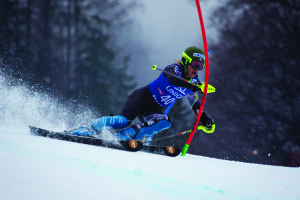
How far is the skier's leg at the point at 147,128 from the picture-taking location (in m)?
3.24

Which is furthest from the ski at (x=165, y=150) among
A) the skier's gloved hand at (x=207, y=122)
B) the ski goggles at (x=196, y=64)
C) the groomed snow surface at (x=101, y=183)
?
the groomed snow surface at (x=101, y=183)

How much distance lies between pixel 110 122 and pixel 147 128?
1.50ft

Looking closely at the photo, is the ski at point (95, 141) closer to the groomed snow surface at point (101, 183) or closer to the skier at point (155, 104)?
the skier at point (155, 104)

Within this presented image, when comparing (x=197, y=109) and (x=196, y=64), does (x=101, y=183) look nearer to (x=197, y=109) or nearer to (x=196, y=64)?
(x=196, y=64)

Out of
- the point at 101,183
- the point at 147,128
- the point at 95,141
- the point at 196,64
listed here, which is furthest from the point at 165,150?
the point at 101,183

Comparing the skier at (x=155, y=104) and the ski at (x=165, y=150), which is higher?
the skier at (x=155, y=104)

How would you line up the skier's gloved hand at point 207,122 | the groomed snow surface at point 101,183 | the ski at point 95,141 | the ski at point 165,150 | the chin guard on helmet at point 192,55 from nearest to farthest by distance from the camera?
the groomed snow surface at point 101,183
the ski at point 95,141
the ski at point 165,150
the chin guard on helmet at point 192,55
the skier's gloved hand at point 207,122


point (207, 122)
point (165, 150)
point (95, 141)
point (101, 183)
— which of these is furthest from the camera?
point (207, 122)

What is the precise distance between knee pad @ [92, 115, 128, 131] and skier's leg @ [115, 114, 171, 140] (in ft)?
0.45

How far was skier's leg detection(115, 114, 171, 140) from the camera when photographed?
3.24m

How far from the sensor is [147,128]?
10.6 feet

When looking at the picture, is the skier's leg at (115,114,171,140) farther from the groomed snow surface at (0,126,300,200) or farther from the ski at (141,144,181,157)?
the groomed snow surface at (0,126,300,200)

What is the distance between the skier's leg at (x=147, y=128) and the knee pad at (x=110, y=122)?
14 centimetres

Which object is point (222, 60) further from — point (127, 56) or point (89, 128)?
point (89, 128)
